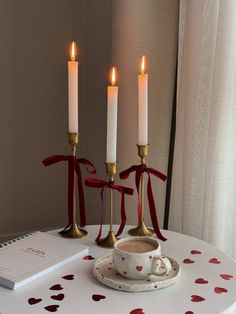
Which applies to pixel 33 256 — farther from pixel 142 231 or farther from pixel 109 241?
pixel 142 231

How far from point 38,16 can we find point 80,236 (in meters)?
→ 1.09

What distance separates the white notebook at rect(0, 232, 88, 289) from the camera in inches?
38.1

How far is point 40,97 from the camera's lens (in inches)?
80.5

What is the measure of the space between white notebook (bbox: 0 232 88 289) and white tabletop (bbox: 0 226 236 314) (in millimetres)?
15

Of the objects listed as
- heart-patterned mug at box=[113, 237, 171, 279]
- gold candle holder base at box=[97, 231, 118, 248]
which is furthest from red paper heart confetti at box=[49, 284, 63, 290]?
gold candle holder base at box=[97, 231, 118, 248]

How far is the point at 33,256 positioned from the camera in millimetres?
1064

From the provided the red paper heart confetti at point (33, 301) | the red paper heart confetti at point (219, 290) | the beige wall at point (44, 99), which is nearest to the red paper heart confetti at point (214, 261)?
the red paper heart confetti at point (219, 290)

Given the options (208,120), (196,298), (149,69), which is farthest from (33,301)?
(149,69)

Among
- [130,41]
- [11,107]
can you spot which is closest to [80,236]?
[130,41]

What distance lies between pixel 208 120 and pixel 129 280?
1.94 feet

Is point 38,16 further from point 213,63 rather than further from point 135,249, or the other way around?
Result: point 135,249

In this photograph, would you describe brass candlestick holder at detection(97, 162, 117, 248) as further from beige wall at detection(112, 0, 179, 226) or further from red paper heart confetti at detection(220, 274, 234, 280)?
beige wall at detection(112, 0, 179, 226)

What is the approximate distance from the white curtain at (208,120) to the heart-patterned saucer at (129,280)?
0.39 meters

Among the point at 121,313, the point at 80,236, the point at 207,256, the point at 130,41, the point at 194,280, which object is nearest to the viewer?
the point at 121,313
